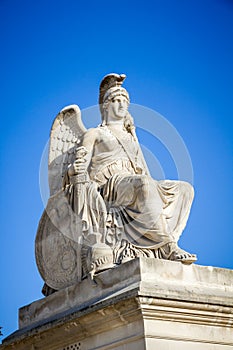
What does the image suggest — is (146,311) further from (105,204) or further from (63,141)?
(63,141)

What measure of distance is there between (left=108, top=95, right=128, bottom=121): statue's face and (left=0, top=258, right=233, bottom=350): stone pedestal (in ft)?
9.42

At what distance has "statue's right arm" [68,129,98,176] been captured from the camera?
37.9 feet

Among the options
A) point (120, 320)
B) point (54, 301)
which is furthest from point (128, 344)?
point (54, 301)

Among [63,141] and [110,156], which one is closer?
[110,156]

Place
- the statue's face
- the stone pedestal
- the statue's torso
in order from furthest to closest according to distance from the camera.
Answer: the statue's face → the statue's torso → the stone pedestal

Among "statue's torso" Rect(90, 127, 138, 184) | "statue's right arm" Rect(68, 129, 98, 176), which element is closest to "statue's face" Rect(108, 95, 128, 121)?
"statue's torso" Rect(90, 127, 138, 184)

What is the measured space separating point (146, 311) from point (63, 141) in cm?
396

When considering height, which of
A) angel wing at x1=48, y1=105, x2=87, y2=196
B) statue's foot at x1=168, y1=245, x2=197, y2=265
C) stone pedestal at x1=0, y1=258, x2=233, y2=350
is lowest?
stone pedestal at x1=0, y1=258, x2=233, y2=350

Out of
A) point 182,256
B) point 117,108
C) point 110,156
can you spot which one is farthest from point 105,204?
point 117,108

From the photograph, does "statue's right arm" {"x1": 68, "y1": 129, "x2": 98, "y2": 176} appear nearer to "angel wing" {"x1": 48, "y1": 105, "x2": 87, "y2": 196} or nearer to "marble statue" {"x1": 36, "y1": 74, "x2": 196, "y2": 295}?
"marble statue" {"x1": 36, "y1": 74, "x2": 196, "y2": 295}

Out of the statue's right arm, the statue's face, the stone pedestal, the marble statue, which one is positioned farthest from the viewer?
the statue's face

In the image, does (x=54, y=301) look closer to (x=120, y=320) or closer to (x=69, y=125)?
(x=120, y=320)

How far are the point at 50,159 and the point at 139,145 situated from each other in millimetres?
1409

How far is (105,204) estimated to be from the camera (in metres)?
11.4
